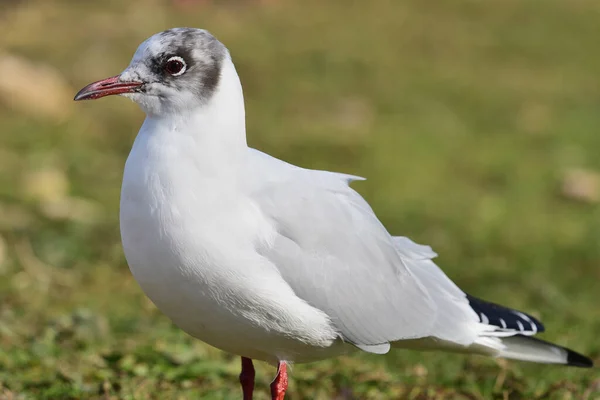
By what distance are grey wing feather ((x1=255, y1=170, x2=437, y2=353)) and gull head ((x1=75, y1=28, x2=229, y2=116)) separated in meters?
0.40

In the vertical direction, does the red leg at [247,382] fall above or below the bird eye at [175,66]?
below

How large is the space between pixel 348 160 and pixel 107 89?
199 inches

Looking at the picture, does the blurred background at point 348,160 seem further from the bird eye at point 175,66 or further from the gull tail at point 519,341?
the bird eye at point 175,66

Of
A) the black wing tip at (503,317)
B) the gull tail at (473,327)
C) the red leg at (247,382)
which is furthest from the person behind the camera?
the black wing tip at (503,317)

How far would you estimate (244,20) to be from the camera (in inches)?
453

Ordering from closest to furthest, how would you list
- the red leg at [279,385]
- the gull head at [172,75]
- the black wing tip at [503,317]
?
the gull head at [172,75], the red leg at [279,385], the black wing tip at [503,317]

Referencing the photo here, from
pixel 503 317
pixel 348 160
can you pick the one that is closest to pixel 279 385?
pixel 503 317

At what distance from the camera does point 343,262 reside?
353 centimetres

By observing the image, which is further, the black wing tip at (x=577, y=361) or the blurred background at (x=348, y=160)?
the blurred background at (x=348, y=160)

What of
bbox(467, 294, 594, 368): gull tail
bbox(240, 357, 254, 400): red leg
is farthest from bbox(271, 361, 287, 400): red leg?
bbox(467, 294, 594, 368): gull tail

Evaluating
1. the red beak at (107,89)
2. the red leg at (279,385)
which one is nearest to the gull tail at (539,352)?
the red leg at (279,385)

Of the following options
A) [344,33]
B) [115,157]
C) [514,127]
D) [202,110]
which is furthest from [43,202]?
[344,33]

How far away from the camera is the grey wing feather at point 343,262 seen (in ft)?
11.0

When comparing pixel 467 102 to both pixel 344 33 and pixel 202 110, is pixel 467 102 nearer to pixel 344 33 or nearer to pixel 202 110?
pixel 344 33
